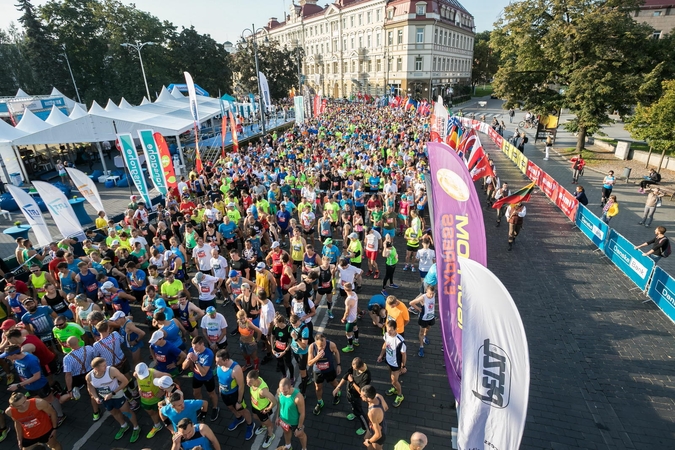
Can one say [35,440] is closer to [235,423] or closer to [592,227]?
[235,423]

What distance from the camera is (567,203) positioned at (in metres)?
14.1

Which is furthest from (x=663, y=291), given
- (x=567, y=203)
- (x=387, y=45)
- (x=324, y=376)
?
(x=387, y=45)

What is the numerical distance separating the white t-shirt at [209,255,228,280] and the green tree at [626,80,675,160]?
20.5 m

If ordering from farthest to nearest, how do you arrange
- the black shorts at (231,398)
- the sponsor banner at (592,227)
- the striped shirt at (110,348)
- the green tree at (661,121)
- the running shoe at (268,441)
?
the green tree at (661,121)
the sponsor banner at (592,227)
the striped shirt at (110,348)
the running shoe at (268,441)
the black shorts at (231,398)

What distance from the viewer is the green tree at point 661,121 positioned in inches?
649

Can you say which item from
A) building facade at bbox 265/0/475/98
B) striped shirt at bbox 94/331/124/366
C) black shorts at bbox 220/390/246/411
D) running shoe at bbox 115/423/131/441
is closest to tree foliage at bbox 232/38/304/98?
building facade at bbox 265/0/475/98

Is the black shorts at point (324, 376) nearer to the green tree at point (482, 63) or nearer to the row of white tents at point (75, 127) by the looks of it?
the row of white tents at point (75, 127)

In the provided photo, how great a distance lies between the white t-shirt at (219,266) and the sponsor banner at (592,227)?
11.0 m

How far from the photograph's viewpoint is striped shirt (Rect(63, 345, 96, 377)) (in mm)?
5449

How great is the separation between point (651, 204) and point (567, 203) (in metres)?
2.49

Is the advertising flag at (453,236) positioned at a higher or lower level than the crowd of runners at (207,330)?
higher

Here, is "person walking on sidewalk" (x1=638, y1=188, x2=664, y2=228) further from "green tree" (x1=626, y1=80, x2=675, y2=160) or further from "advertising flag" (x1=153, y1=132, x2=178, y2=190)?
"advertising flag" (x1=153, y1=132, x2=178, y2=190)

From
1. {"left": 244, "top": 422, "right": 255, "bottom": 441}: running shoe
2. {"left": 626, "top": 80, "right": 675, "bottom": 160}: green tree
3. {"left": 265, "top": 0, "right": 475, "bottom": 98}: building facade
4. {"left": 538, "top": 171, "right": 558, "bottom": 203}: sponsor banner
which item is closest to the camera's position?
{"left": 244, "top": 422, "right": 255, "bottom": 441}: running shoe

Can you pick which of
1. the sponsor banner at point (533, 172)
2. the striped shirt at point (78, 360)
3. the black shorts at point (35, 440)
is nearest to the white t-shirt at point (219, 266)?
the striped shirt at point (78, 360)
